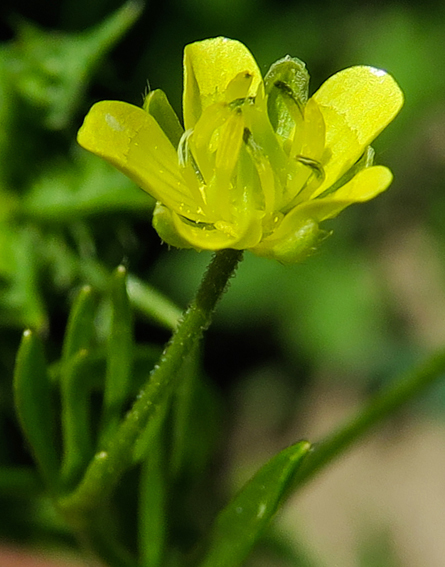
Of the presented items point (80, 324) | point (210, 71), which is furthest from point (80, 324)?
point (210, 71)

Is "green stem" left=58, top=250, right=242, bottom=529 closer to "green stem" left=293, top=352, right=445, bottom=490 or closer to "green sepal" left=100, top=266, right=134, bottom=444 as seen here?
"green sepal" left=100, top=266, right=134, bottom=444

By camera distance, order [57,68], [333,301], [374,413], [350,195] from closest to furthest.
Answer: [350,195] → [374,413] → [57,68] → [333,301]

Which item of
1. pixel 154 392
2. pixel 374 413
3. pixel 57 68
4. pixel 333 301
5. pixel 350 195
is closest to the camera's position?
pixel 350 195

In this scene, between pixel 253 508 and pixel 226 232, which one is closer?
pixel 226 232

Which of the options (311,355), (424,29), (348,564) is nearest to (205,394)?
(311,355)

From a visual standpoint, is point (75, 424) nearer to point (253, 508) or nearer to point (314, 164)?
point (253, 508)

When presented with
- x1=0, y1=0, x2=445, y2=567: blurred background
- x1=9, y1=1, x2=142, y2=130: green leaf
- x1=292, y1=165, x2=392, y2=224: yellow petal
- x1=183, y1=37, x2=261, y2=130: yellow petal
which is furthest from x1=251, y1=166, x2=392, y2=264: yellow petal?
x1=0, y1=0, x2=445, y2=567: blurred background
